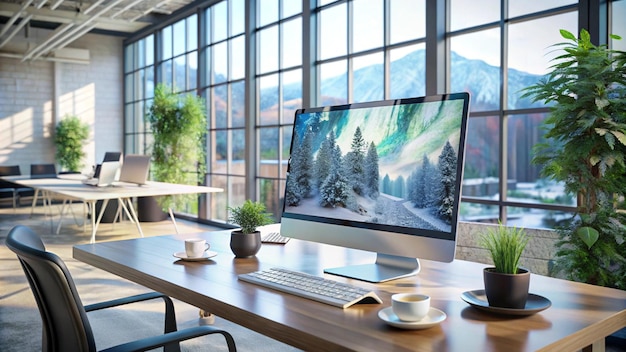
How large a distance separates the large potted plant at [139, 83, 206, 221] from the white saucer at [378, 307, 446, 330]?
6935mm

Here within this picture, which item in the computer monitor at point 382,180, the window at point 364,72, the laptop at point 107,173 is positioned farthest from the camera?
the laptop at point 107,173

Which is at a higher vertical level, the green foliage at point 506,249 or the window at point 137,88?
the window at point 137,88

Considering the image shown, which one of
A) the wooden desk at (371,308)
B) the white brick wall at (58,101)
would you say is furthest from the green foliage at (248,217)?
the white brick wall at (58,101)

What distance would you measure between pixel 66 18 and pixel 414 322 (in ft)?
27.3

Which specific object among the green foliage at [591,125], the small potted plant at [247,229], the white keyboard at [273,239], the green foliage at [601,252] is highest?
the green foliage at [591,125]

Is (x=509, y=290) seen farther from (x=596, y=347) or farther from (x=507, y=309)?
Answer: (x=596, y=347)

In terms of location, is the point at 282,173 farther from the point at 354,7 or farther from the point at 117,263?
the point at 117,263

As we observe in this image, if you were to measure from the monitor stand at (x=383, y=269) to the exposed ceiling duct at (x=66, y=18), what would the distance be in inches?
254

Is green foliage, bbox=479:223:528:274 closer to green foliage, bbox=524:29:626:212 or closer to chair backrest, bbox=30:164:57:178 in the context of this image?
green foliage, bbox=524:29:626:212

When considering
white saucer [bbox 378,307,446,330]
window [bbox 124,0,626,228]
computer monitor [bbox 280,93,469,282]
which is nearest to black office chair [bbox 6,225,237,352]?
white saucer [bbox 378,307,446,330]

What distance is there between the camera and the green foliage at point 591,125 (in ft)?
9.25

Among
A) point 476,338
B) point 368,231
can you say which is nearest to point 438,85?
point 368,231

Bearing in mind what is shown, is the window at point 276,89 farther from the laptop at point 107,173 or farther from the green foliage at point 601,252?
the green foliage at point 601,252

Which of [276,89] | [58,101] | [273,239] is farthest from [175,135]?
[273,239]
